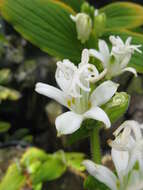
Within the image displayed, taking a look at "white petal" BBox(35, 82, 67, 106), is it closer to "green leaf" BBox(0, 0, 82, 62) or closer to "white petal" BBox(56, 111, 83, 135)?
"white petal" BBox(56, 111, 83, 135)

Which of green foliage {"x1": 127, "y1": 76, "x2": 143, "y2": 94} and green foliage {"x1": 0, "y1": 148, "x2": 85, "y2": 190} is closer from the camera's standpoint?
green foliage {"x1": 0, "y1": 148, "x2": 85, "y2": 190}

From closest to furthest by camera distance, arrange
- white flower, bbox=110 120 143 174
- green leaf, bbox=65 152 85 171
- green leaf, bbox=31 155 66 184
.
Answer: white flower, bbox=110 120 143 174 < green leaf, bbox=31 155 66 184 < green leaf, bbox=65 152 85 171

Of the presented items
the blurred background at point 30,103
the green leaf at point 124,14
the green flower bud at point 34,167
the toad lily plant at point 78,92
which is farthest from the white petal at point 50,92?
the blurred background at point 30,103

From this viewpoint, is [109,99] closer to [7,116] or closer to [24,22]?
[24,22]

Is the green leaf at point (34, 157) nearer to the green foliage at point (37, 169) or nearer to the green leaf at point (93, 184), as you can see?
the green foliage at point (37, 169)

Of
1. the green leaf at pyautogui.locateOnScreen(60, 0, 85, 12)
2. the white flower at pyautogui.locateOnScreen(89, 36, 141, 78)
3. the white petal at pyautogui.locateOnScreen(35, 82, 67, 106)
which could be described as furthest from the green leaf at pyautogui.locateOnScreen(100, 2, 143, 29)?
the white petal at pyautogui.locateOnScreen(35, 82, 67, 106)

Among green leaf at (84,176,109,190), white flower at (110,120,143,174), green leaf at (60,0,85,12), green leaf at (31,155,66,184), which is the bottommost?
green leaf at (31,155,66,184)
